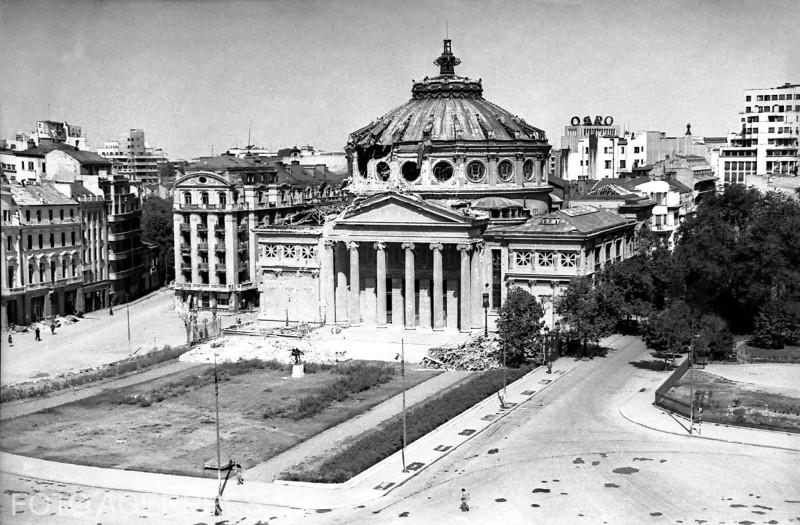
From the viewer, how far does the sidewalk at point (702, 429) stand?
63.7 metres

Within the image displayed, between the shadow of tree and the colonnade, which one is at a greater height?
the colonnade

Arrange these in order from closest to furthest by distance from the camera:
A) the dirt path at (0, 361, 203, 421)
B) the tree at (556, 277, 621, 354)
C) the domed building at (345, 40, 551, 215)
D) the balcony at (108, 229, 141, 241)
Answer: the dirt path at (0, 361, 203, 421)
the tree at (556, 277, 621, 354)
the domed building at (345, 40, 551, 215)
the balcony at (108, 229, 141, 241)

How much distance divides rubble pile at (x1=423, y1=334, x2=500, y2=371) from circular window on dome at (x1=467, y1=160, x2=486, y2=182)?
29.4 meters

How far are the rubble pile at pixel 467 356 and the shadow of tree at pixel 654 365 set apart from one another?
11.9 m

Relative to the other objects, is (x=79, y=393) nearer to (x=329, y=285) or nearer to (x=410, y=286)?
(x=329, y=285)

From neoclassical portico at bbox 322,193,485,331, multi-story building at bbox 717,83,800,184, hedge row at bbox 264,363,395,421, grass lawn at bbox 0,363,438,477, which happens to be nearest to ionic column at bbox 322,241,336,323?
neoclassical portico at bbox 322,193,485,331

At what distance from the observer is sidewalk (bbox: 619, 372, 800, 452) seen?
63.7 metres

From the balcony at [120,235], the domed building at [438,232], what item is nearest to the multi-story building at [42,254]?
the balcony at [120,235]

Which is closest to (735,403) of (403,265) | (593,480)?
(593,480)

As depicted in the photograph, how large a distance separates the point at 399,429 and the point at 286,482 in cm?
1180

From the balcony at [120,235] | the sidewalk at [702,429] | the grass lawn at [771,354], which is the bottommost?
the sidewalk at [702,429]

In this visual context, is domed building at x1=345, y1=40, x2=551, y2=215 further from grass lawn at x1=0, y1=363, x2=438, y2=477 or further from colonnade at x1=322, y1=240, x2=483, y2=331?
grass lawn at x1=0, y1=363, x2=438, y2=477

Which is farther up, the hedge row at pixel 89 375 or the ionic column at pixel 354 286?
the ionic column at pixel 354 286

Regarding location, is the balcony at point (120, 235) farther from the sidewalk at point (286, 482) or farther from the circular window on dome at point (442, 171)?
the sidewalk at point (286, 482)
